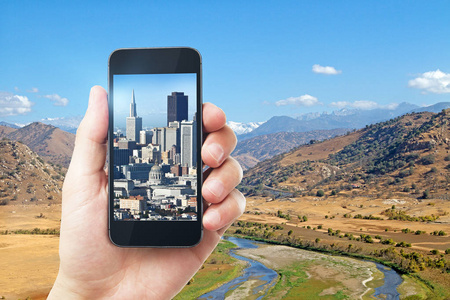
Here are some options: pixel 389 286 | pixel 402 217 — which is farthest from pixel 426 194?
pixel 389 286

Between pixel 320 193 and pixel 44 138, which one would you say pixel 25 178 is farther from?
pixel 44 138

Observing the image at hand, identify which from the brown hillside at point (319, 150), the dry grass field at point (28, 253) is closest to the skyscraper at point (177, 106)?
the dry grass field at point (28, 253)

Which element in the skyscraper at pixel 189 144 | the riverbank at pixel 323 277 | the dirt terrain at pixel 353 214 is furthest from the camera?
the dirt terrain at pixel 353 214

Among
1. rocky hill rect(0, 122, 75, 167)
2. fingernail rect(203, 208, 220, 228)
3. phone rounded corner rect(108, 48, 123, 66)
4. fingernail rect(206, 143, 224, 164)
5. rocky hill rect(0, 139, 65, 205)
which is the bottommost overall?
rocky hill rect(0, 139, 65, 205)

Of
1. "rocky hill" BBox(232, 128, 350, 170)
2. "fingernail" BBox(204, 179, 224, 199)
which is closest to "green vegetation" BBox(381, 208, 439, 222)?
"fingernail" BBox(204, 179, 224, 199)

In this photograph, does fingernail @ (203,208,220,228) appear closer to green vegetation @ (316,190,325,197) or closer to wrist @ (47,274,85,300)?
wrist @ (47,274,85,300)

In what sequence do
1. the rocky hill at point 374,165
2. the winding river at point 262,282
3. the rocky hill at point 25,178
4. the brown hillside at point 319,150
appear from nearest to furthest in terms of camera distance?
1. the winding river at point 262,282
2. the rocky hill at point 25,178
3. the rocky hill at point 374,165
4. the brown hillside at point 319,150

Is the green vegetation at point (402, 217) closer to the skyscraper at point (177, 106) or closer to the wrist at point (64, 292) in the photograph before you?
the skyscraper at point (177, 106)
